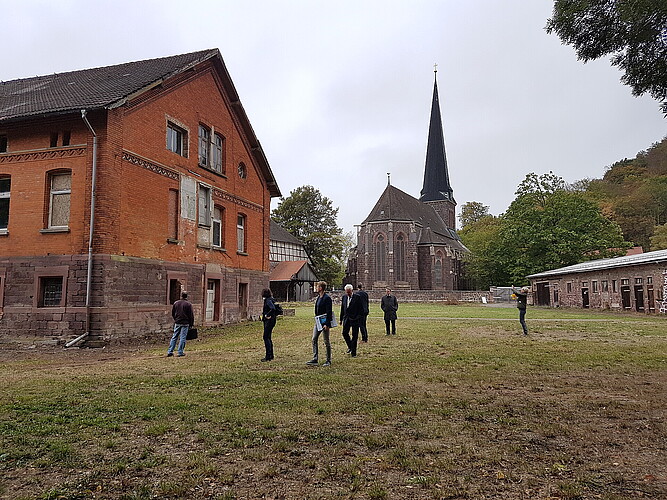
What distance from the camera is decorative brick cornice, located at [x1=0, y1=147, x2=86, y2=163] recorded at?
591 inches

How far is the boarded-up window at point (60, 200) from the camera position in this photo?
15156 millimetres

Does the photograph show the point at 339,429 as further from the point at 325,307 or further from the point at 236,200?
the point at 236,200

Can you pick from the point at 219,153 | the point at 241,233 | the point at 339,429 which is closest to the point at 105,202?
the point at 219,153

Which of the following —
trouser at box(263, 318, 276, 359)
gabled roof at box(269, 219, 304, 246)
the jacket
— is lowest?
trouser at box(263, 318, 276, 359)

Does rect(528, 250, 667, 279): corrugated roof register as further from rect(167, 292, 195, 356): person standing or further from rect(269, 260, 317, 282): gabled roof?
rect(167, 292, 195, 356): person standing

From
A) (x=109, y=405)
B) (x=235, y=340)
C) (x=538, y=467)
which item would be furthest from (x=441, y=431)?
(x=235, y=340)

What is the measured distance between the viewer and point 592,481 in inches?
153

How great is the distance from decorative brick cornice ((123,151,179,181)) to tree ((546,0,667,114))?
41.7 feet

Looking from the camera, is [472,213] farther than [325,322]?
Yes

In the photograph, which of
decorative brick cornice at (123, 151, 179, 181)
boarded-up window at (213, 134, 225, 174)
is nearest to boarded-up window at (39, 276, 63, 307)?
decorative brick cornice at (123, 151, 179, 181)

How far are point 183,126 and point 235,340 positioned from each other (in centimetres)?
840

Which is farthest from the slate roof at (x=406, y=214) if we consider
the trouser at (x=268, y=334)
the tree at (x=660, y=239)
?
the trouser at (x=268, y=334)

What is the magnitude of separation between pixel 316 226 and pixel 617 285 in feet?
144

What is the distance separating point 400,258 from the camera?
69.3 meters
